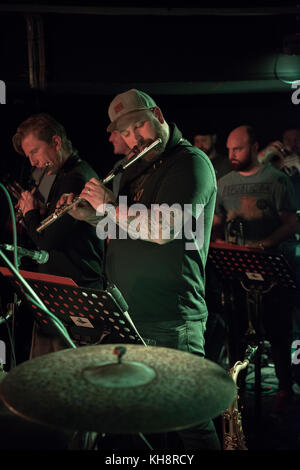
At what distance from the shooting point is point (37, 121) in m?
3.71

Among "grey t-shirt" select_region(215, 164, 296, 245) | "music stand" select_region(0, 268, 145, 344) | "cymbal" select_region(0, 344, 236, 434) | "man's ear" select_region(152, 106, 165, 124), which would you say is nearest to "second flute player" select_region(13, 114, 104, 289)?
"music stand" select_region(0, 268, 145, 344)

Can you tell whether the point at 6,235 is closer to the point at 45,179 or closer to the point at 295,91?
the point at 45,179

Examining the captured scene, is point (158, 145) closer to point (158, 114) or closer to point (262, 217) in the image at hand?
point (158, 114)

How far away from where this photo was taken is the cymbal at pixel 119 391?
1287 mm

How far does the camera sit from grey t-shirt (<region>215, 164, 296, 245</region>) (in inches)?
195

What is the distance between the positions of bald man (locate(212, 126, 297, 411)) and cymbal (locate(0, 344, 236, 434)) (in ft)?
10.2

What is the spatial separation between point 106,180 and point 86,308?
75cm

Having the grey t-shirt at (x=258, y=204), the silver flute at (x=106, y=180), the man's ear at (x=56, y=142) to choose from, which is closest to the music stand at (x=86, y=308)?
the silver flute at (x=106, y=180)

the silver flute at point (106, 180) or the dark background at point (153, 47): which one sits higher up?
the dark background at point (153, 47)

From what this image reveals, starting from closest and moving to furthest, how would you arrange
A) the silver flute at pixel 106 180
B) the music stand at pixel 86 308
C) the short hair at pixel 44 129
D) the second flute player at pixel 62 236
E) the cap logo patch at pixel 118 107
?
1. the music stand at pixel 86 308
2. the silver flute at pixel 106 180
3. the cap logo patch at pixel 118 107
4. the second flute player at pixel 62 236
5. the short hair at pixel 44 129

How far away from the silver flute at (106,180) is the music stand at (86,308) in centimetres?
49

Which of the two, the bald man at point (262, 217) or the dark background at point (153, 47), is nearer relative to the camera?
the bald man at point (262, 217)

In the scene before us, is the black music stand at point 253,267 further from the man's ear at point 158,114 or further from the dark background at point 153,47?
the dark background at point 153,47
